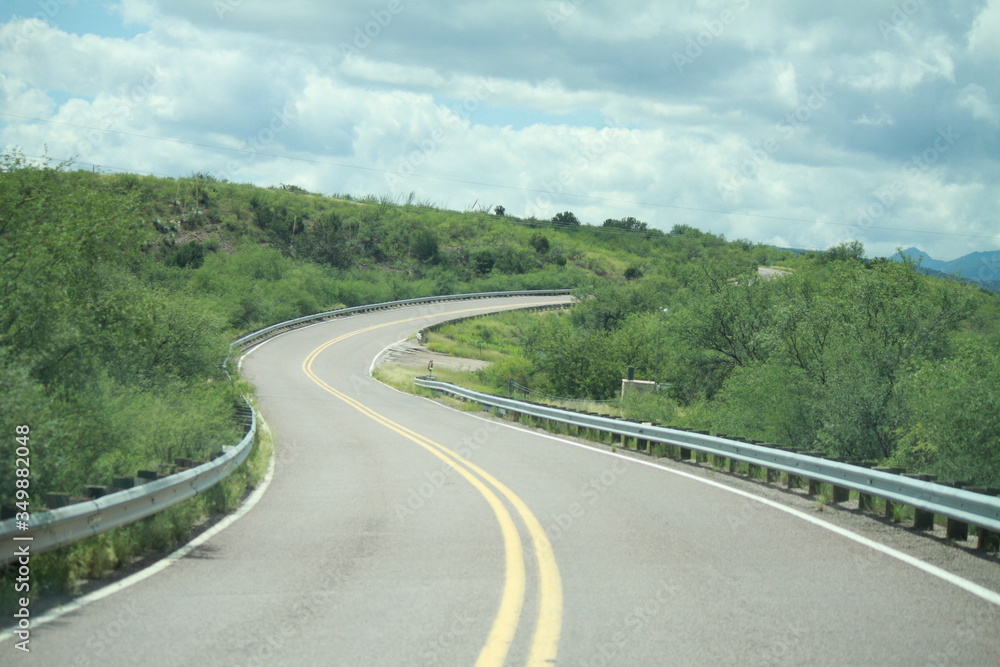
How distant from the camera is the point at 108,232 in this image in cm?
1519

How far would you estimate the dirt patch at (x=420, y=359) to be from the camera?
4916 cm

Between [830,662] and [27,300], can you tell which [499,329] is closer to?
[27,300]

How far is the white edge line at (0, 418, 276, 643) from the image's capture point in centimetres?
568

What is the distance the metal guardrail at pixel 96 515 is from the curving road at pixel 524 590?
54 cm

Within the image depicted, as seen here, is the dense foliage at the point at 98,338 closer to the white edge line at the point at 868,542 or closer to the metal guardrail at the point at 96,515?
the metal guardrail at the point at 96,515

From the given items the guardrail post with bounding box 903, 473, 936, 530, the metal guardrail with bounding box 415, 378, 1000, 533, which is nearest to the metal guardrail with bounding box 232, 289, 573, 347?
the metal guardrail with bounding box 415, 378, 1000, 533

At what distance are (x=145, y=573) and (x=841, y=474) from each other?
7.37m

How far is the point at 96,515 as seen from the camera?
22.1 feet

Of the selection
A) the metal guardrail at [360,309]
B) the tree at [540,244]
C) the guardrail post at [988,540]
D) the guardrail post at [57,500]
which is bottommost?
the metal guardrail at [360,309]

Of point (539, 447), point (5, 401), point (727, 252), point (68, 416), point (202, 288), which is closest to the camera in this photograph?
point (5, 401)

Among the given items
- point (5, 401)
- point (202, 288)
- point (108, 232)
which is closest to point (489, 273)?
point (202, 288)

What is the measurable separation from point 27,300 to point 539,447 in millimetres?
9691
